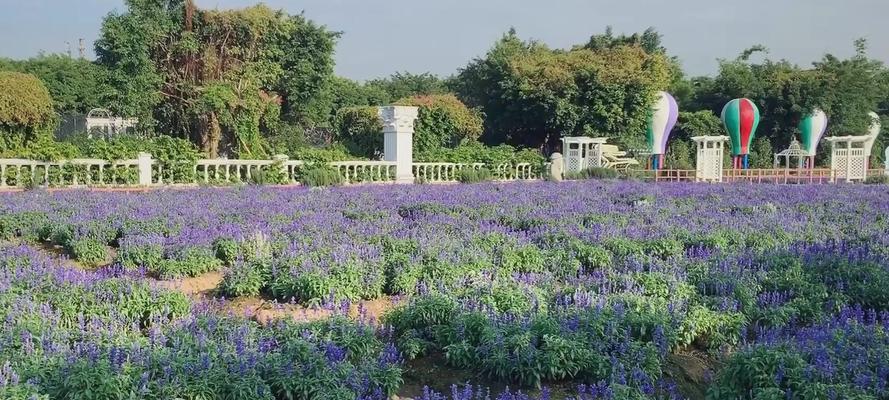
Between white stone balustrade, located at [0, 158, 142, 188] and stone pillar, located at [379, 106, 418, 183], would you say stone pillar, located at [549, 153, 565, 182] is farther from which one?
white stone balustrade, located at [0, 158, 142, 188]

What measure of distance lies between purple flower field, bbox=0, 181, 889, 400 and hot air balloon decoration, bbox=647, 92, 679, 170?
1009 inches

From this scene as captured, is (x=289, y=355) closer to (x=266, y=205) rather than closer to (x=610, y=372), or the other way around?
(x=610, y=372)

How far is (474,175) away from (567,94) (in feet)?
34.3

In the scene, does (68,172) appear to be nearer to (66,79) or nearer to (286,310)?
(286,310)

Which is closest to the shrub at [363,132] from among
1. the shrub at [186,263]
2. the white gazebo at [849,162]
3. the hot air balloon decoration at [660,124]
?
Result: the hot air balloon decoration at [660,124]

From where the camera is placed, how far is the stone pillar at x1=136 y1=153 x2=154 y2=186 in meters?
19.0

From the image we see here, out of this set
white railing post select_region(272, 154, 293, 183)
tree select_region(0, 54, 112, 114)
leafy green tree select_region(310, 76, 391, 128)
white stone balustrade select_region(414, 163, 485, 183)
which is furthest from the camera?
tree select_region(0, 54, 112, 114)

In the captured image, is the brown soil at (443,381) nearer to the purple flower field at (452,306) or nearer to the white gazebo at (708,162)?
the purple flower field at (452,306)

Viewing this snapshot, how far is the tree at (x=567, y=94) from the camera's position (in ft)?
111

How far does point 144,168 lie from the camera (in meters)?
19.1

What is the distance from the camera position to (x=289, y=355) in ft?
13.3

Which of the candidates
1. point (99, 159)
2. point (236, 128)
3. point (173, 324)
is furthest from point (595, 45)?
point (173, 324)

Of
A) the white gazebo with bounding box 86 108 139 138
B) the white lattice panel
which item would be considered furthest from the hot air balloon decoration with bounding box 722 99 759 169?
the white gazebo with bounding box 86 108 139 138

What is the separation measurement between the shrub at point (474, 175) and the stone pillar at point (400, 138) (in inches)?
74.5
